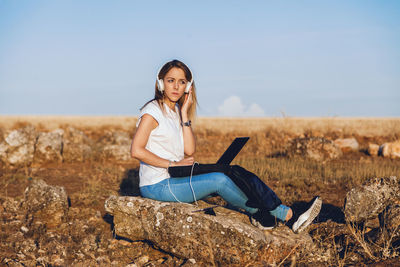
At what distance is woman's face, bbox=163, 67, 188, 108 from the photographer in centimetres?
511

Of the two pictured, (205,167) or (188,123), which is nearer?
(205,167)

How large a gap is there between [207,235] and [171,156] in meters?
1.08

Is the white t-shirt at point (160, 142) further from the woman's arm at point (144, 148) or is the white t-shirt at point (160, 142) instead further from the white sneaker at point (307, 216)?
the white sneaker at point (307, 216)

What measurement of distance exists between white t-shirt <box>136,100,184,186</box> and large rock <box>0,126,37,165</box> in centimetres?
823

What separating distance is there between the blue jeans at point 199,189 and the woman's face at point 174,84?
109cm

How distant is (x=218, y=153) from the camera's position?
14977 millimetres

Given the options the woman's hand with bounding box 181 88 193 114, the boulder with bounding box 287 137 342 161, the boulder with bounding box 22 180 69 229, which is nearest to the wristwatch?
the woman's hand with bounding box 181 88 193 114

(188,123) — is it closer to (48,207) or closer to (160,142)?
(160,142)

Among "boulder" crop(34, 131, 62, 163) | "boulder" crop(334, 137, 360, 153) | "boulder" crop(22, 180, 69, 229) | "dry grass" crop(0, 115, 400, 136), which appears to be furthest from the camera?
"dry grass" crop(0, 115, 400, 136)

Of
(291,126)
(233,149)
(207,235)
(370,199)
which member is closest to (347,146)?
(291,126)

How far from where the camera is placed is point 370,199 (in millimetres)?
5824

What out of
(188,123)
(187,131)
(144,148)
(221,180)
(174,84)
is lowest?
(221,180)

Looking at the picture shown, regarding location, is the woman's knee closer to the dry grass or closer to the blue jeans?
the blue jeans

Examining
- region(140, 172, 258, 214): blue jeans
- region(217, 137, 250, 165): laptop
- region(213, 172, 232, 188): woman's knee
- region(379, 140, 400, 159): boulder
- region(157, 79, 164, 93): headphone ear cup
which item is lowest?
region(379, 140, 400, 159): boulder
